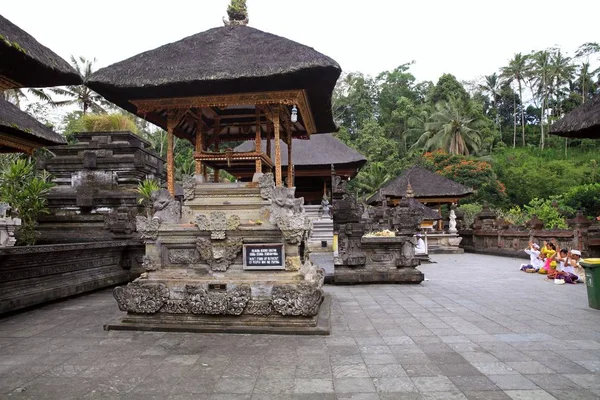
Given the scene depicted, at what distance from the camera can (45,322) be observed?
21.3ft

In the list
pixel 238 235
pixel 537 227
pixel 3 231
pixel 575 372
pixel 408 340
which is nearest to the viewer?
pixel 575 372

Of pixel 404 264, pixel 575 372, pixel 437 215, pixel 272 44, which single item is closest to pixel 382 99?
pixel 437 215

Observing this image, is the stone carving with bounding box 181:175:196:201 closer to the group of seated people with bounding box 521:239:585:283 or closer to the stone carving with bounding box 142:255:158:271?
the stone carving with bounding box 142:255:158:271

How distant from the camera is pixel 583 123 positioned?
335 inches

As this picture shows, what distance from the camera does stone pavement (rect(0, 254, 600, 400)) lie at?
3715 mm

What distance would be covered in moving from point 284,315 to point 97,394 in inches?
106

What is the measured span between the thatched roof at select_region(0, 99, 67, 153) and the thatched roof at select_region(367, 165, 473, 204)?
19821mm

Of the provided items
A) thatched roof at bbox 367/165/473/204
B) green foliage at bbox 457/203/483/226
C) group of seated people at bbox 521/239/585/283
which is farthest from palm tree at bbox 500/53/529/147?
group of seated people at bbox 521/239/585/283

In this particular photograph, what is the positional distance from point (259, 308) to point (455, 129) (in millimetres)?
40402

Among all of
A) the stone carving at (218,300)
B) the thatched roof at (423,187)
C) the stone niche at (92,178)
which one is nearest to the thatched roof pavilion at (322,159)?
the thatched roof at (423,187)

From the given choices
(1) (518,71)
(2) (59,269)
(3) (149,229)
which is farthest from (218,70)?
(1) (518,71)

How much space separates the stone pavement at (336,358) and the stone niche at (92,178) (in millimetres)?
7960

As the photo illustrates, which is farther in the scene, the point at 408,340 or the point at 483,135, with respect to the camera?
the point at 483,135

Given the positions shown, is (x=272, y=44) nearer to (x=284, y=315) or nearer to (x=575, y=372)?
(x=284, y=315)
